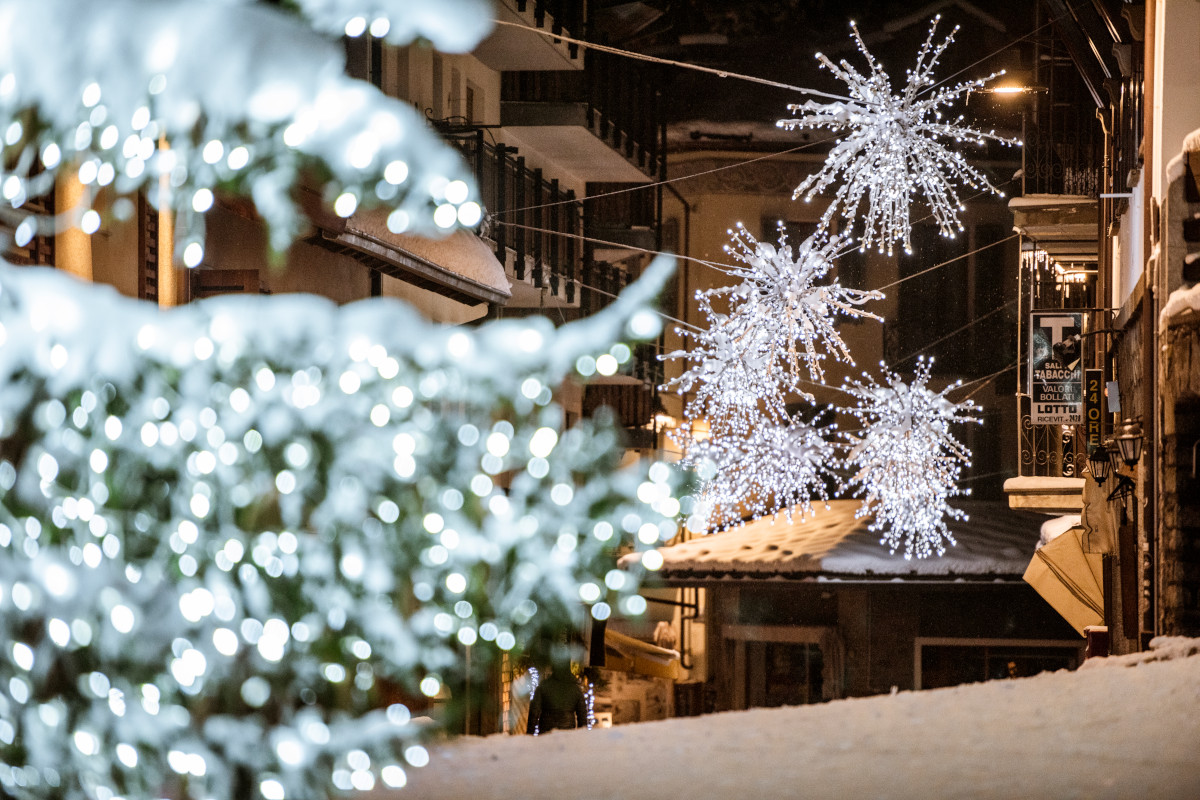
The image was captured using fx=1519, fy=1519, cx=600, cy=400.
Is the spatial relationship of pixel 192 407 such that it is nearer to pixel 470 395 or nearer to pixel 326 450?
pixel 326 450

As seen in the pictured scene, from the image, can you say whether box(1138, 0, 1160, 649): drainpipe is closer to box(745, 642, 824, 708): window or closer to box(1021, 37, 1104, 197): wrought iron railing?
box(1021, 37, 1104, 197): wrought iron railing

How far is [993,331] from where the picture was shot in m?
33.1

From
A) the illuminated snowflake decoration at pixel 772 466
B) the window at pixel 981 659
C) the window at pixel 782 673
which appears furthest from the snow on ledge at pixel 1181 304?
the window at pixel 782 673

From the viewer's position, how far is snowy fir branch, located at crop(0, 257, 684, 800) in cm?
439

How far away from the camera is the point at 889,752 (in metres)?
6.44

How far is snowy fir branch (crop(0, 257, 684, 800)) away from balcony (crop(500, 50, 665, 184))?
17973 millimetres

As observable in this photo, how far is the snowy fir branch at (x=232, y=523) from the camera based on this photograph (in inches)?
173

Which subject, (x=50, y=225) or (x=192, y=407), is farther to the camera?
(x=50, y=225)

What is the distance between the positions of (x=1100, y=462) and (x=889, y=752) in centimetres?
1053

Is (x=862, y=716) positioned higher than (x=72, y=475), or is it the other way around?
(x=72, y=475)

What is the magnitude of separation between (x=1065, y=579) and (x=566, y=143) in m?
11.5

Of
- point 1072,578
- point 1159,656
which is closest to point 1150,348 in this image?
point 1072,578

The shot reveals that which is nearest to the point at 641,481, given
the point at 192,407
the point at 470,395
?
the point at 470,395

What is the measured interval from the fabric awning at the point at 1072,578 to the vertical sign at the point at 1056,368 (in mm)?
1367
